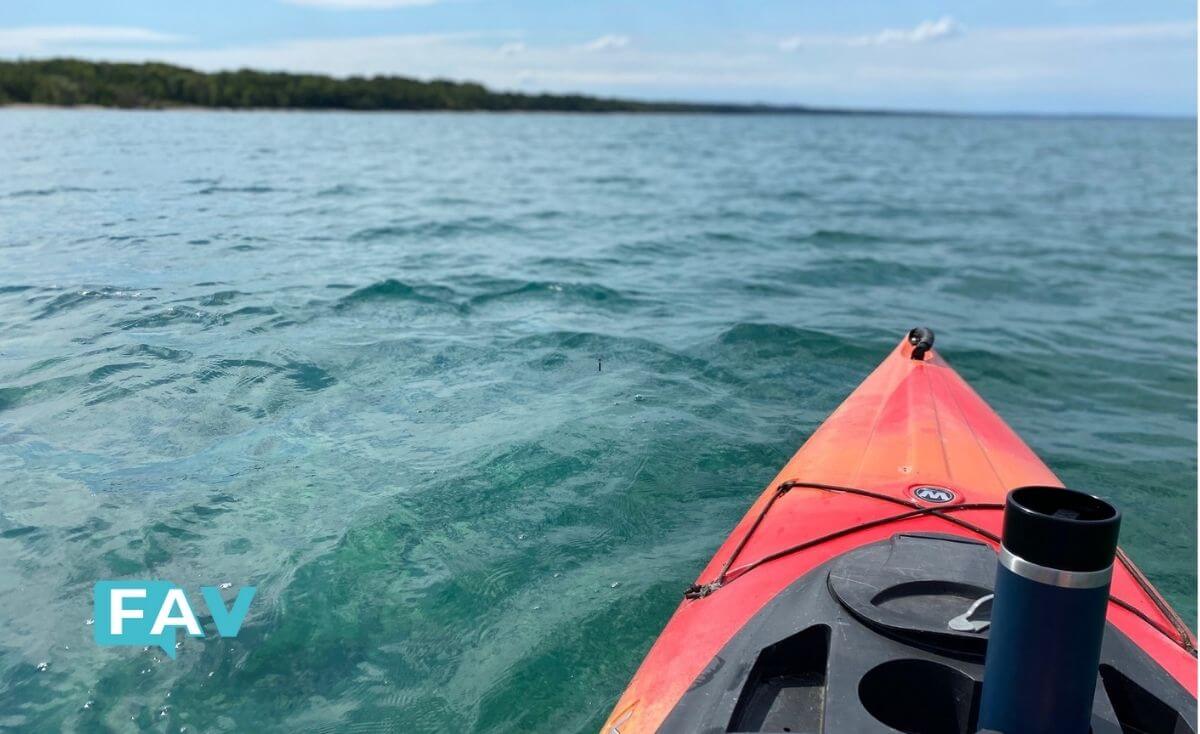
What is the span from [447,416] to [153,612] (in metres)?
2.33

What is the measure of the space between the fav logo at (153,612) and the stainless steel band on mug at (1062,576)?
309 cm

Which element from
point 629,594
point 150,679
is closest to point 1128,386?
point 629,594

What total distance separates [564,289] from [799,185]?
14.8 m

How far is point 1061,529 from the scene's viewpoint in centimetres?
169

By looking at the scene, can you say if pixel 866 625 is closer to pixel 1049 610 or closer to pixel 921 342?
pixel 1049 610

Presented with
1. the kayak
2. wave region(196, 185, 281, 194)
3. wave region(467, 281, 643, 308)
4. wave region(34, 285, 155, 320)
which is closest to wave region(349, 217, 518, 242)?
wave region(467, 281, 643, 308)

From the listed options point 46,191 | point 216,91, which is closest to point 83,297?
point 46,191

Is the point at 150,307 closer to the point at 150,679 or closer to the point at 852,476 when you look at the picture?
the point at 150,679

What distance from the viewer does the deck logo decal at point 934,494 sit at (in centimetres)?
360

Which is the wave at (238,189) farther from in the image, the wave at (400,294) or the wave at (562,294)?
the wave at (562,294)

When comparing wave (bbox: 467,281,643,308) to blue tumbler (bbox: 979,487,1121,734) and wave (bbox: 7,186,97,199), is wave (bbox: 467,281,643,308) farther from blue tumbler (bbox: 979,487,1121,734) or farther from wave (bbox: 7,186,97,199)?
wave (bbox: 7,186,97,199)

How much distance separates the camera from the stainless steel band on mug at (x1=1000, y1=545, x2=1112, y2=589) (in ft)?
5.62

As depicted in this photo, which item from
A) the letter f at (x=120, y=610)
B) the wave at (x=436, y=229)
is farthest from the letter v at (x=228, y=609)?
Answer: the wave at (x=436, y=229)

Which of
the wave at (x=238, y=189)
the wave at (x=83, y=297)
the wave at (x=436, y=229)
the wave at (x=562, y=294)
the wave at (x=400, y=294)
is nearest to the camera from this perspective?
the wave at (x=83, y=297)
